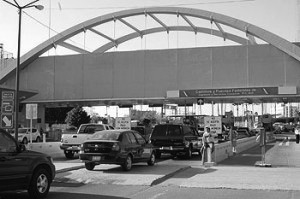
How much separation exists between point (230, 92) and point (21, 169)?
33684 mm

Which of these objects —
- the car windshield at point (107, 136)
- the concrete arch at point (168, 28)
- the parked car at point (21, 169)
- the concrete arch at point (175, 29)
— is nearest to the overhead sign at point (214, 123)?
the car windshield at point (107, 136)

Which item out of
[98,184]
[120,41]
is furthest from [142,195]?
[120,41]

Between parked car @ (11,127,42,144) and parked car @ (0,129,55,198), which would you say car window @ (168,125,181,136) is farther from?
parked car @ (11,127,42,144)

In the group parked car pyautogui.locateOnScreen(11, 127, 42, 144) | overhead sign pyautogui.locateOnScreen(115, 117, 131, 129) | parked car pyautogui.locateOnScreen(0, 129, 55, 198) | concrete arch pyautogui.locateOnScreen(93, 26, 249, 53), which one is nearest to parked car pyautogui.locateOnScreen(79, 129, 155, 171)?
parked car pyautogui.locateOnScreen(0, 129, 55, 198)

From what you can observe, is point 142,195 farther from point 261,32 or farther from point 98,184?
point 261,32

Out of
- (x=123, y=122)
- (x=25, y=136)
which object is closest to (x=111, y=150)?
(x=123, y=122)

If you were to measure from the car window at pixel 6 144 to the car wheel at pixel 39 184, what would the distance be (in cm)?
81

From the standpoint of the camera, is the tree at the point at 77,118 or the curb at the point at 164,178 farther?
the tree at the point at 77,118

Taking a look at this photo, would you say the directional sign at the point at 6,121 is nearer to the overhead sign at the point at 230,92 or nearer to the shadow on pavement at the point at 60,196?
the shadow on pavement at the point at 60,196

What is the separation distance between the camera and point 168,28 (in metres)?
52.4

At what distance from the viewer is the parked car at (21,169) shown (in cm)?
898

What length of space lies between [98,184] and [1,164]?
12.7ft

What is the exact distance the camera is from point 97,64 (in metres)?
45.5

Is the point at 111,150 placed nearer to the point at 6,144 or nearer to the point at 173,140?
the point at 6,144
